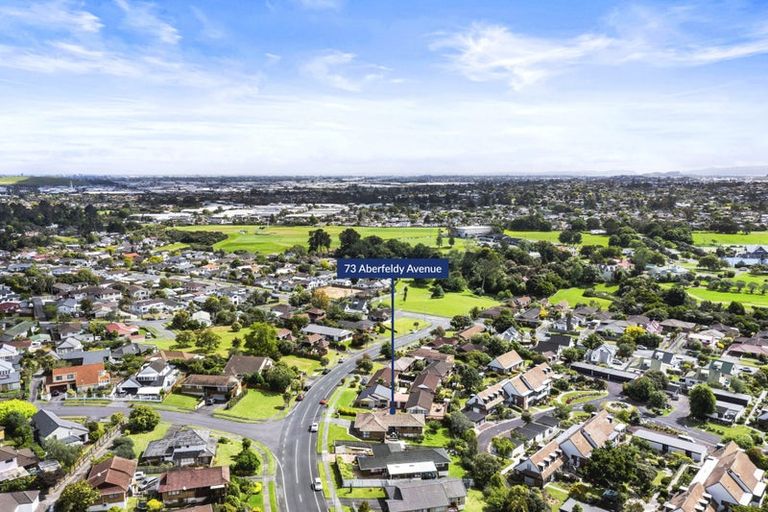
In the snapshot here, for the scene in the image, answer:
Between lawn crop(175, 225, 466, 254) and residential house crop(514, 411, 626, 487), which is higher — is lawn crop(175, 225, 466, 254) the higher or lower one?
the higher one

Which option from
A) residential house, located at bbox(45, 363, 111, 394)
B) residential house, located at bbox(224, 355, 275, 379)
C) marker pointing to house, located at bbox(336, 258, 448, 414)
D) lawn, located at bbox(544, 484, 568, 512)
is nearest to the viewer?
lawn, located at bbox(544, 484, 568, 512)

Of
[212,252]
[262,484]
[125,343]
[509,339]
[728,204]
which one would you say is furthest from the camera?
[728,204]

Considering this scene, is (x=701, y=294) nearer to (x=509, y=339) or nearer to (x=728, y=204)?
(x=509, y=339)

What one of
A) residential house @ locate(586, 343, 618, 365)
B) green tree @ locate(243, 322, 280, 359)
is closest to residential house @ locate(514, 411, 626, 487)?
residential house @ locate(586, 343, 618, 365)

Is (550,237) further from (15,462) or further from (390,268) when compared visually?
(15,462)

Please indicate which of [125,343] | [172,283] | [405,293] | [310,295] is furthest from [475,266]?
[125,343]

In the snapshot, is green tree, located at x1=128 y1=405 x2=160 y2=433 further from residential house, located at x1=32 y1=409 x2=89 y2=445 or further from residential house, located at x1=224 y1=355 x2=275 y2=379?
residential house, located at x1=224 y1=355 x2=275 y2=379
